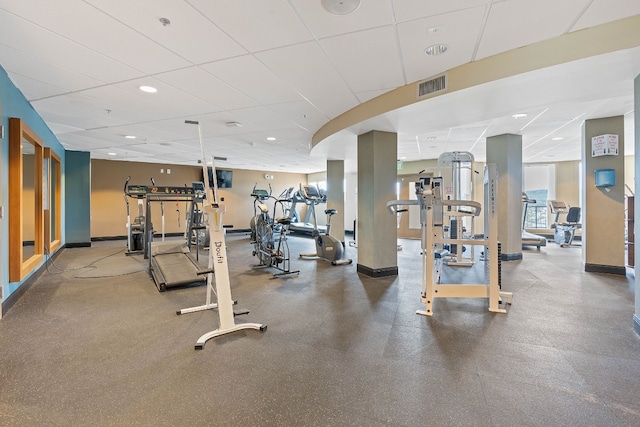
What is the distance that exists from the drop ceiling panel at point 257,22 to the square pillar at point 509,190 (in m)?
5.48

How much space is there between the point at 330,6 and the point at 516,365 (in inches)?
121

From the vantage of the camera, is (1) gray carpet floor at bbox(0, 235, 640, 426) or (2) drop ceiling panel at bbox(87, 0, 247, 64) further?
(2) drop ceiling panel at bbox(87, 0, 247, 64)

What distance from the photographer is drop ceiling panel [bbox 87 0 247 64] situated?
2.20 m

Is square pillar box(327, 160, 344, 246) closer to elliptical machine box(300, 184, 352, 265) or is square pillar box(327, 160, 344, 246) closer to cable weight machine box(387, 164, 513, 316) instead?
elliptical machine box(300, 184, 352, 265)

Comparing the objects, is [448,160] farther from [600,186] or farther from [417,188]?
[417,188]

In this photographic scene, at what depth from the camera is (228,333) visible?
2.86 metres

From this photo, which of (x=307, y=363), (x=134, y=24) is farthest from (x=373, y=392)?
(x=134, y=24)

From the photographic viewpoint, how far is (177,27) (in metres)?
2.47

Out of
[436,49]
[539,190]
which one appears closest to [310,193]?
[436,49]

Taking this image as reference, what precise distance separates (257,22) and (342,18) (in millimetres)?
691

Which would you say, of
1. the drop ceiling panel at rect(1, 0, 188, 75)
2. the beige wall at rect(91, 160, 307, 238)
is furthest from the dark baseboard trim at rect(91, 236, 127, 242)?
the drop ceiling panel at rect(1, 0, 188, 75)

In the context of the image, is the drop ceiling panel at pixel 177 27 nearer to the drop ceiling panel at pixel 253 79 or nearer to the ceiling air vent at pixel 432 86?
the drop ceiling panel at pixel 253 79

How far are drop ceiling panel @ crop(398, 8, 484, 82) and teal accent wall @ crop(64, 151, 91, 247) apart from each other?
350 inches

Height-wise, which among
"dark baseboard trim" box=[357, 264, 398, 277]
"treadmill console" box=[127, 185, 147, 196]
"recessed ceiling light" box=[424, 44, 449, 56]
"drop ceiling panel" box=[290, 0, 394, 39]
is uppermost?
"recessed ceiling light" box=[424, 44, 449, 56]
